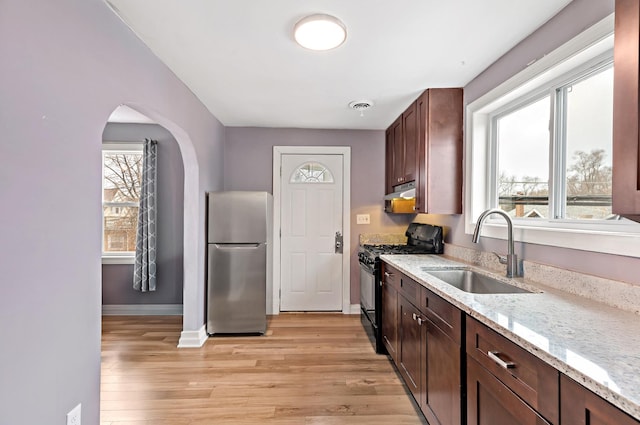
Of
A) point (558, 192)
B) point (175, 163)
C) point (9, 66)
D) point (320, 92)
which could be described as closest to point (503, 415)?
point (558, 192)

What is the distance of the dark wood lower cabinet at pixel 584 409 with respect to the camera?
736 mm

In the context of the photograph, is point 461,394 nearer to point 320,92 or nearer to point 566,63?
point 566,63

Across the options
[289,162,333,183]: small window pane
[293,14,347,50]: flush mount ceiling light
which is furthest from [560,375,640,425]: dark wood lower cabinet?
[289,162,333,183]: small window pane

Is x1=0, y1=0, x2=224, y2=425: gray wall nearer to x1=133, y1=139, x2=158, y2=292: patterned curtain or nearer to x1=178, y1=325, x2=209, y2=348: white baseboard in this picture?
x1=178, y1=325, x2=209, y2=348: white baseboard

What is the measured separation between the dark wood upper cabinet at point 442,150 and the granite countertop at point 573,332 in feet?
3.62

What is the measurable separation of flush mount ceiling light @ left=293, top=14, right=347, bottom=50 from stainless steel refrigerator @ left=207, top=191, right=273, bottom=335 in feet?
5.83

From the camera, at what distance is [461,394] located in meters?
1.45

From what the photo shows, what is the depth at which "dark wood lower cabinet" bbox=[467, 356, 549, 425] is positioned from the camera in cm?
103

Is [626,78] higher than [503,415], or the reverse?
[626,78]

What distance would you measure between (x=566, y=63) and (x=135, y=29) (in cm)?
245

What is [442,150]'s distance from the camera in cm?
275

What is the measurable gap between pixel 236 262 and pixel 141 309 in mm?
1649

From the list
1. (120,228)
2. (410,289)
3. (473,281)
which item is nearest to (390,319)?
(410,289)

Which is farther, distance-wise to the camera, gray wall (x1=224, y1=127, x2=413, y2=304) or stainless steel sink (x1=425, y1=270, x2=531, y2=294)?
gray wall (x1=224, y1=127, x2=413, y2=304)
